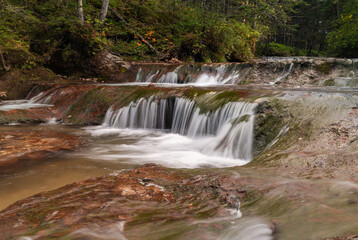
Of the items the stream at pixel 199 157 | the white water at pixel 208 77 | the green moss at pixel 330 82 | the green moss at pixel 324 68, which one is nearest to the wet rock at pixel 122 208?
the stream at pixel 199 157

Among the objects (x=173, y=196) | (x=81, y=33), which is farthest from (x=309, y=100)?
(x=81, y=33)

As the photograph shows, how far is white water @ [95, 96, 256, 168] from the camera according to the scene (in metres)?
4.45

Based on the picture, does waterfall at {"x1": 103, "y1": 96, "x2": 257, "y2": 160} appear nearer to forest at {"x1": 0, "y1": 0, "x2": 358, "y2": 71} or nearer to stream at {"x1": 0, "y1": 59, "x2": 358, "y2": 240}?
stream at {"x1": 0, "y1": 59, "x2": 358, "y2": 240}

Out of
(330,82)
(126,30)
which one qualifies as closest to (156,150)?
(330,82)

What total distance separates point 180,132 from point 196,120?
0.64m

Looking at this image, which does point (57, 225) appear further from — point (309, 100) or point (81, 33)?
point (81, 33)

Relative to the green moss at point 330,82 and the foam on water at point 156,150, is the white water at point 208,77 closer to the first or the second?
the green moss at point 330,82

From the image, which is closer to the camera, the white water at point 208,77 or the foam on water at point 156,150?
the foam on water at point 156,150

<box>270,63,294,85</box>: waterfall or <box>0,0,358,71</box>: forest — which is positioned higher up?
<box>0,0,358,71</box>: forest

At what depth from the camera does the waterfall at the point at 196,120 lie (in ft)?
15.1

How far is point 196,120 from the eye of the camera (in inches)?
236

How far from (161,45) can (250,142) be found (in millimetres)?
10817

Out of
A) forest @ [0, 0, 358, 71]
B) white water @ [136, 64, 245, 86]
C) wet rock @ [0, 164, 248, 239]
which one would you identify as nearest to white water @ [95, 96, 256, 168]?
wet rock @ [0, 164, 248, 239]

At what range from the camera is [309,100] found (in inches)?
169
